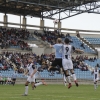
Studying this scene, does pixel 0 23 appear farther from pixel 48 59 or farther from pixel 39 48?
pixel 48 59

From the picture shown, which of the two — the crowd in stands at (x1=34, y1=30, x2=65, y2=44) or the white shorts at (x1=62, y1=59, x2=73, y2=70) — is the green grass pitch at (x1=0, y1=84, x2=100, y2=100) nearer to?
the white shorts at (x1=62, y1=59, x2=73, y2=70)

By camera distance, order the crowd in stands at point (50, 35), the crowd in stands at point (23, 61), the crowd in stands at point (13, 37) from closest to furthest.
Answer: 1. the crowd in stands at point (23, 61)
2. the crowd in stands at point (13, 37)
3. the crowd in stands at point (50, 35)

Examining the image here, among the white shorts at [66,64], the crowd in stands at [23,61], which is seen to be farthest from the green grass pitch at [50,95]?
the crowd in stands at [23,61]

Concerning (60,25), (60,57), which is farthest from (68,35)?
(60,57)

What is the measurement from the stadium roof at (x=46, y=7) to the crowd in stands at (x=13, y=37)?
3.91m

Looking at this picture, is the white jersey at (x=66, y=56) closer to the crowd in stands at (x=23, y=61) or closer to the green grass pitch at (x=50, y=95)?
the green grass pitch at (x=50, y=95)

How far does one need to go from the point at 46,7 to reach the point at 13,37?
847 cm

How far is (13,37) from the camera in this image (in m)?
56.6

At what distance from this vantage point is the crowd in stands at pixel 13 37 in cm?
5365

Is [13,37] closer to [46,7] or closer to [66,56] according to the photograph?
[46,7]

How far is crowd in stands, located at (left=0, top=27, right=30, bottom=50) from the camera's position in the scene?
53.7m

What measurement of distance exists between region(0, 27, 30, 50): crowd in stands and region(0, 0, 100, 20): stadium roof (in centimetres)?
391

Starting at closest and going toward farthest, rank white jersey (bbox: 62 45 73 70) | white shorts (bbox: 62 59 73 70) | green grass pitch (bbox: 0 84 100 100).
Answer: green grass pitch (bbox: 0 84 100 100) < white jersey (bbox: 62 45 73 70) < white shorts (bbox: 62 59 73 70)

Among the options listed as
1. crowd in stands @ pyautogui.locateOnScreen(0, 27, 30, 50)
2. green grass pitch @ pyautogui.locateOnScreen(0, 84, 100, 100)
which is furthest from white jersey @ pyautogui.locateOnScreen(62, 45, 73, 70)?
crowd in stands @ pyautogui.locateOnScreen(0, 27, 30, 50)
